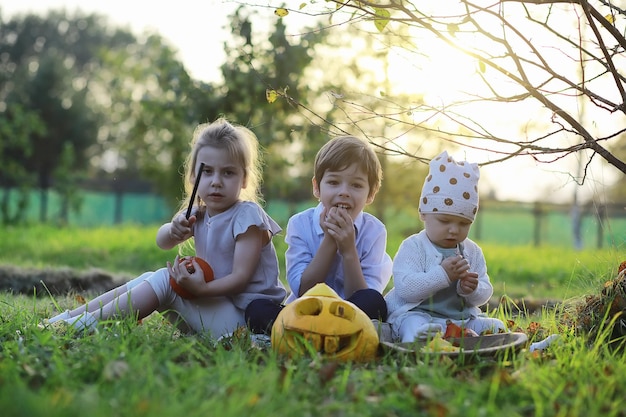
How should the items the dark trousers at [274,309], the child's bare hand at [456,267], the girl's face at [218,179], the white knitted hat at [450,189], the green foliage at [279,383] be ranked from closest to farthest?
the green foliage at [279,383] → the child's bare hand at [456,267] → the white knitted hat at [450,189] → the dark trousers at [274,309] → the girl's face at [218,179]

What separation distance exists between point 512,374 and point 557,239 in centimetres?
1684

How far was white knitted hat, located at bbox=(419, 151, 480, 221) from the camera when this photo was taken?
356 centimetres

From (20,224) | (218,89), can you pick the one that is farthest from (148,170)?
(218,89)

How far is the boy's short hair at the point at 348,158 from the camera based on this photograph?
3.88 meters

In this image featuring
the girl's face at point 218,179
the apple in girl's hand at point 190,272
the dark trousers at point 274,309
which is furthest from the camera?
the girl's face at point 218,179

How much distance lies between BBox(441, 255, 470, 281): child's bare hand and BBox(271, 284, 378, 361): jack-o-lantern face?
1.51 ft

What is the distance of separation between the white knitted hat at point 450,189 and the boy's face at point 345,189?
0.36 metres

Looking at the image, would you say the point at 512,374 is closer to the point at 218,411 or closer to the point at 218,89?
the point at 218,411

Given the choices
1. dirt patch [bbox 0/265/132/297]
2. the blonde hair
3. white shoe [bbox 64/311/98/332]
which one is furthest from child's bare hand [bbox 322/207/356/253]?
dirt patch [bbox 0/265/132/297]

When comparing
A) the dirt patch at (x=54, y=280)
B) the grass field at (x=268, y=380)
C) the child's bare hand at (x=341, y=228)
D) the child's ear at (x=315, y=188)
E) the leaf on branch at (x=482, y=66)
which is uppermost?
the leaf on branch at (x=482, y=66)

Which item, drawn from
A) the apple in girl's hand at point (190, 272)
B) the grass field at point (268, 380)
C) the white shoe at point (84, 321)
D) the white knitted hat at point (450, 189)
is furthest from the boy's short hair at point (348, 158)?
the white shoe at point (84, 321)

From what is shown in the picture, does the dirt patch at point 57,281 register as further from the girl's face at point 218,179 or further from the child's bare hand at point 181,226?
the girl's face at point 218,179

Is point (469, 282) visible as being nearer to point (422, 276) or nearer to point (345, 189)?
point (422, 276)

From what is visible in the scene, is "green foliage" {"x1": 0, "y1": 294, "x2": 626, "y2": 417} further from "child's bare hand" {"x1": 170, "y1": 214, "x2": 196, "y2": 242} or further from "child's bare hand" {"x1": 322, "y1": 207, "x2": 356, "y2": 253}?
"child's bare hand" {"x1": 170, "y1": 214, "x2": 196, "y2": 242}
